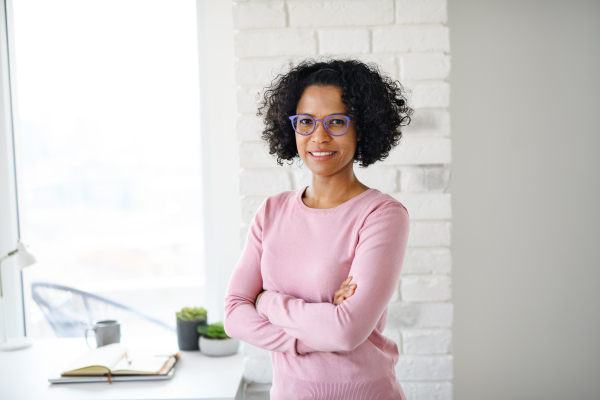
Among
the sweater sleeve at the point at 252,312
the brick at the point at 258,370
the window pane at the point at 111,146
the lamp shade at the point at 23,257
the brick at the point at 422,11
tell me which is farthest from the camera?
the window pane at the point at 111,146

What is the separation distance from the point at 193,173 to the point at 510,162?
1.38 m

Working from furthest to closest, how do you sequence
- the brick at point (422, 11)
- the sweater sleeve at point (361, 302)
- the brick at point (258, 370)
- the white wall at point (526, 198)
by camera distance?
the white wall at point (526, 198)
the brick at point (258, 370)
the brick at point (422, 11)
the sweater sleeve at point (361, 302)

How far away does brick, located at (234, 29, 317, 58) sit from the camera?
5.29 feet

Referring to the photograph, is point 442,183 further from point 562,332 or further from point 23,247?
point 23,247

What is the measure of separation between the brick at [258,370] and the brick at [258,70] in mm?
953

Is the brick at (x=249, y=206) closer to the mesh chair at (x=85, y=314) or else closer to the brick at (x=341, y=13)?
the brick at (x=341, y=13)

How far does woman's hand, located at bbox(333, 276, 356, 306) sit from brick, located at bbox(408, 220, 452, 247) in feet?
1.92

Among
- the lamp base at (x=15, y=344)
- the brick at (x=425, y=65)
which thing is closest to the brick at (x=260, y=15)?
the brick at (x=425, y=65)

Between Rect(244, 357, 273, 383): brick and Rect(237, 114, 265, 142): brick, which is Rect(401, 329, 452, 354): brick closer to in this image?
Rect(244, 357, 273, 383): brick

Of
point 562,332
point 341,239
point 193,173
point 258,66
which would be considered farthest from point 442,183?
point 193,173

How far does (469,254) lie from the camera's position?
194cm

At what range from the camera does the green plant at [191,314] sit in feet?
6.52

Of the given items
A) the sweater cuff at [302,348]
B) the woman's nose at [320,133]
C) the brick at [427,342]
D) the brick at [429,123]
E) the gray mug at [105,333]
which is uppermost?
the brick at [429,123]

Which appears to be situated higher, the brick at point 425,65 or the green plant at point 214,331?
the brick at point 425,65
